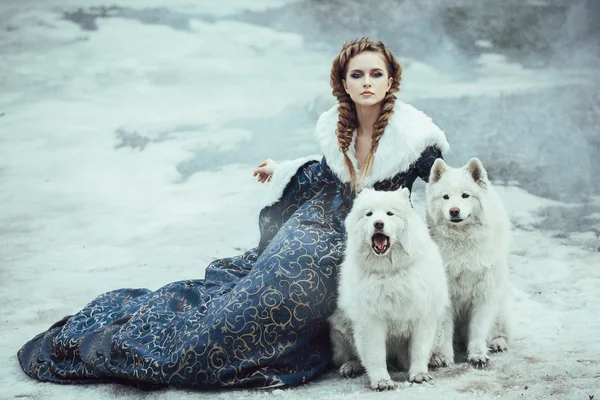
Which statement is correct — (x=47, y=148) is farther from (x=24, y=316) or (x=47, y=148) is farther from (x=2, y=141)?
(x=24, y=316)

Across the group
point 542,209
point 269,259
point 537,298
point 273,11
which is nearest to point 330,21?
point 273,11

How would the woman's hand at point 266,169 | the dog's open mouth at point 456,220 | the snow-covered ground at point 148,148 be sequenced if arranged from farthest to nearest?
1. the snow-covered ground at point 148,148
2. the woman's hand at point 266,169
3. the dog's open mouth at point 456,220

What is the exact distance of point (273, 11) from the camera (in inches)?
316

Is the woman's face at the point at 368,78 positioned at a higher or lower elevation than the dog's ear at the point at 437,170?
higher

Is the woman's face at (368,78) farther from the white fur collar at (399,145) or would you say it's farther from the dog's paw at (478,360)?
the dog's paw at (478,360)

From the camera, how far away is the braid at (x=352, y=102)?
11.3ft

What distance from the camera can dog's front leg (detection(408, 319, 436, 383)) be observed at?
3012 mm

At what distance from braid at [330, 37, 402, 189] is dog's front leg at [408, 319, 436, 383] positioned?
2.54ft

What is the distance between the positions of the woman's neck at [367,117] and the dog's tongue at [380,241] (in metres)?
0.77

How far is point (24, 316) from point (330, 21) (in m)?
4.64

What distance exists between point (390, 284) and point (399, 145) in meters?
0.73

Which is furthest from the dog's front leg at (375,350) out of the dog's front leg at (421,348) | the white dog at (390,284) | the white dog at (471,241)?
the white dog at (471,241)

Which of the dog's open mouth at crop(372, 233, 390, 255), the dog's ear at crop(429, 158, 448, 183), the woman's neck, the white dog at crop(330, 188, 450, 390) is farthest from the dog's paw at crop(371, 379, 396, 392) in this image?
the woman's neck

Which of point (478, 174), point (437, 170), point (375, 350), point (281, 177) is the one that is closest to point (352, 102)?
point (281, 177)
